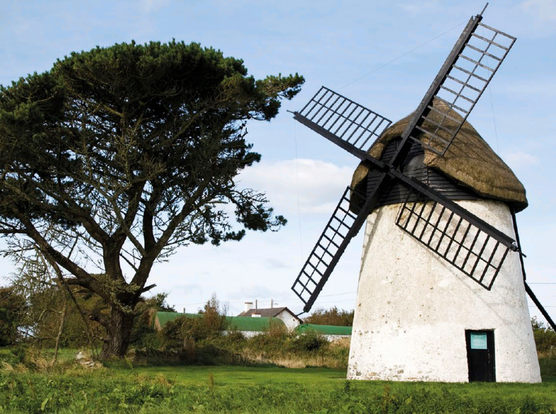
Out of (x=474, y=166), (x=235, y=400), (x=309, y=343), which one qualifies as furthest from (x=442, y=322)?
(x=309, y=343)

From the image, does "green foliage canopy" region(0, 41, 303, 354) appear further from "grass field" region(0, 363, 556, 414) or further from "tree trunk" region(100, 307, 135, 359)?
"grass field" region(0, 363, 556, 414)

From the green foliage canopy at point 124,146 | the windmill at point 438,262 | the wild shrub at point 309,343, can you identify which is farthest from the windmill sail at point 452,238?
the wild shrub at point 309,343

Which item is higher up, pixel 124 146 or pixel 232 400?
pixel 124 146

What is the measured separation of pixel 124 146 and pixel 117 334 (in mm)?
6444

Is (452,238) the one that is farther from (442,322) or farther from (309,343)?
(309,343)

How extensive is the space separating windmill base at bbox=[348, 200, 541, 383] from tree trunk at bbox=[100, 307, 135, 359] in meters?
9.06

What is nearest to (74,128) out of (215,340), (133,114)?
(133,114)

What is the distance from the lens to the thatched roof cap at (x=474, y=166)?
50.9 feet

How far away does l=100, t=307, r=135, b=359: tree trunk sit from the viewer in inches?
860

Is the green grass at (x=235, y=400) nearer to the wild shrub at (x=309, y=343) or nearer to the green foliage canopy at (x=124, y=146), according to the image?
the green foliage canopy at (x=124, y=146)

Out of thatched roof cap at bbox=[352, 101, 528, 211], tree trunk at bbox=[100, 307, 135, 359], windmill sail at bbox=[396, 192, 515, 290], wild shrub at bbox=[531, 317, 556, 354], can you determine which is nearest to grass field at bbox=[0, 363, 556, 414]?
windmill sail at bbox=[396, 192, 515, 290]

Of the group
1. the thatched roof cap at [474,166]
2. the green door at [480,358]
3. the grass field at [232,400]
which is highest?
the thatched roof cap at [474,166]

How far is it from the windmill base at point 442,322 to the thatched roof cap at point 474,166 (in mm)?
422

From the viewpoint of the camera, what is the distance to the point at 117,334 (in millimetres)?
21953
